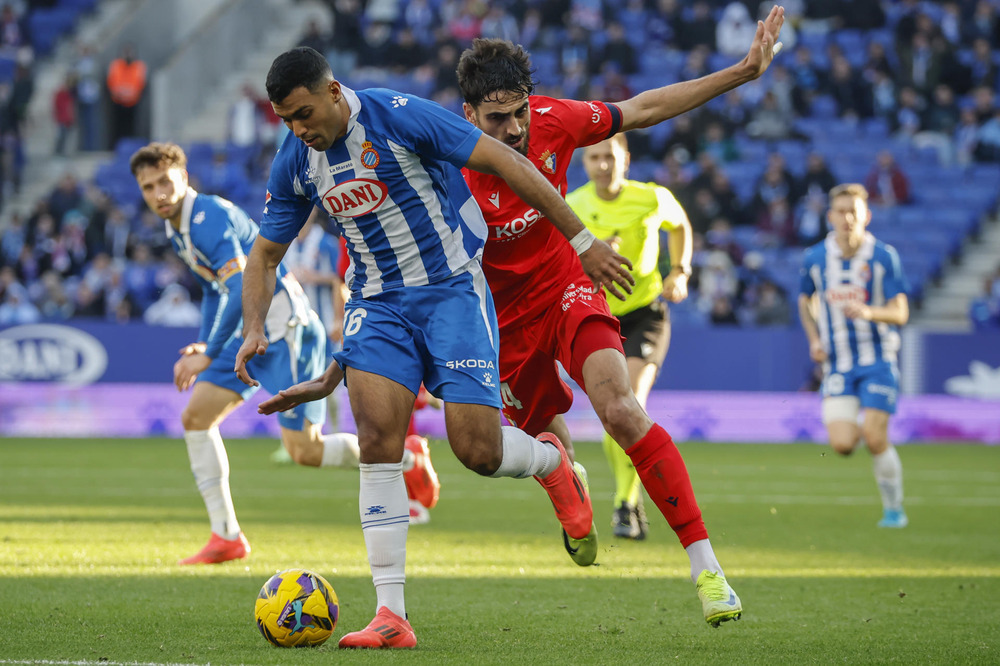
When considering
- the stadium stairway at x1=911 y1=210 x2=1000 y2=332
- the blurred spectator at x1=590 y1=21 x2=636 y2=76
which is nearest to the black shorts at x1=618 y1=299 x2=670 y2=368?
the stadium stairway at x1=911 y1=210 x2=1000 y2=332

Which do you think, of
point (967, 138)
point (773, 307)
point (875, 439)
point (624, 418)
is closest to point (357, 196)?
point (624, 418)

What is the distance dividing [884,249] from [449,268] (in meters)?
5.51

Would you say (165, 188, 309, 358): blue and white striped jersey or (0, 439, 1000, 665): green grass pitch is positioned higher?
(165, 188, 309, 358): blue and white striped jersey

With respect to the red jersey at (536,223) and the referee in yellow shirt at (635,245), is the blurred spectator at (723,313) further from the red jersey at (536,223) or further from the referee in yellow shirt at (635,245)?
the red jersey at (536,223)

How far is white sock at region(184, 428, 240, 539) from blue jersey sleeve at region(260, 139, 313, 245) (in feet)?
7.66

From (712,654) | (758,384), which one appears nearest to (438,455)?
(758,384)

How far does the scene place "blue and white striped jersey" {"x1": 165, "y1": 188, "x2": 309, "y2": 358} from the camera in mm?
7082

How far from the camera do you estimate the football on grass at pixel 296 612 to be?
488 cm

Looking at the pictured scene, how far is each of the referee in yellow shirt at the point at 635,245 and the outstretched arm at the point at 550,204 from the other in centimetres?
358

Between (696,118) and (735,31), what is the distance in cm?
274

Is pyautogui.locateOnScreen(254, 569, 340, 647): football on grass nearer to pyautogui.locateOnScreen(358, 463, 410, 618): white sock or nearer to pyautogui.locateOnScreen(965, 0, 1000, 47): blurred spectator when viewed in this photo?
pyautogui.locateOnScreen(358, 463, 410, 618): white sock

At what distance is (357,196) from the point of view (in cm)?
502

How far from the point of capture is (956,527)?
30.1ft

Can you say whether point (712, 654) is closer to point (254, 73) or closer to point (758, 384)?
point (758, 384)
